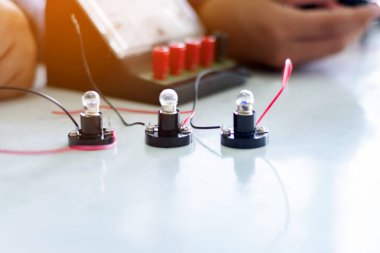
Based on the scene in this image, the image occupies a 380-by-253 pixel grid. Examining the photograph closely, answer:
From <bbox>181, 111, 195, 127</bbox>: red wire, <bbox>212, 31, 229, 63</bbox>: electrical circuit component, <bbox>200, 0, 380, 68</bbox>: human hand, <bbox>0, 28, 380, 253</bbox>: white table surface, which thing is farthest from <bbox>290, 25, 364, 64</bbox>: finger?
<bbox>181, 111, 195, 127</bbox>: red wire

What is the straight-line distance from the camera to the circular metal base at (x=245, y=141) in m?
0.76

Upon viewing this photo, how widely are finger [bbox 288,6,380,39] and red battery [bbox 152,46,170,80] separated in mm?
303

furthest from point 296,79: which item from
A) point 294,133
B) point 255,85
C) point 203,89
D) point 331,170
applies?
point 331,170

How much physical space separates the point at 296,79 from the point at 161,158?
55 cm

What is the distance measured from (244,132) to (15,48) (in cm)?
A: 43

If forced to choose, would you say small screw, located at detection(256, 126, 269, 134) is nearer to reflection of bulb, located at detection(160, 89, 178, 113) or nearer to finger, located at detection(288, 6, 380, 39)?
reflection of bulb, located at detection(160, 89, 178, 113)

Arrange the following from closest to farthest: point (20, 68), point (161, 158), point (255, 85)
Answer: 1. point (161, 158)
2. point (20, 68)
3. point (255, 85)

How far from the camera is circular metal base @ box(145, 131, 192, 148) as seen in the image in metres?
0.76

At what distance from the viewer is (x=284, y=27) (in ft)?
3.82

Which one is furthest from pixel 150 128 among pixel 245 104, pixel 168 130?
pixel 245 104

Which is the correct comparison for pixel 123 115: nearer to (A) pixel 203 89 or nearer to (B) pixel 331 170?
(A) pixel 203 89

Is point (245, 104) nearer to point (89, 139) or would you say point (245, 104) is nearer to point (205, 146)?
point (205, 146)

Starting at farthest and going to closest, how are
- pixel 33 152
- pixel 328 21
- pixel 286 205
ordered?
1. pixel 328 21
2. pixel 33 152
3. pixel 286 205

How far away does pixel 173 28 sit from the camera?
3.77ft
